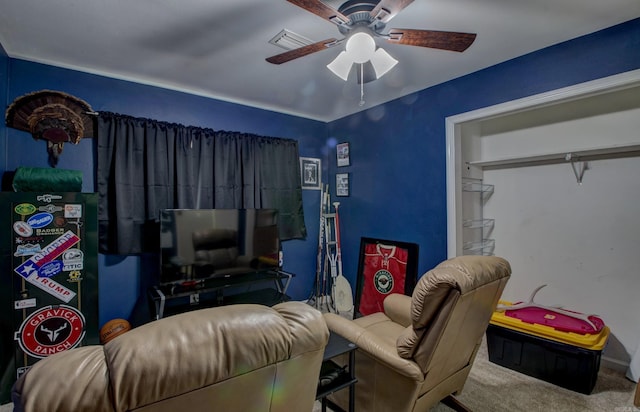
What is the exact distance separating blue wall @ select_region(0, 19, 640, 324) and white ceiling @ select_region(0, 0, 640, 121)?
0.12 m

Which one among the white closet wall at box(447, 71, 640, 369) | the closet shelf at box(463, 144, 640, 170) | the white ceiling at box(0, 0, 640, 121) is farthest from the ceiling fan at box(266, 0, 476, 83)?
the closet shelf at box(463, 144, 640, 170)

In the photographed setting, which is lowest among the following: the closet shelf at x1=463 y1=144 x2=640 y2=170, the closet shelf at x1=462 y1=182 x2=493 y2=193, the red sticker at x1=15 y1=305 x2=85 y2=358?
the red sticker at x1=15 y1=305 x2=85 y2=358

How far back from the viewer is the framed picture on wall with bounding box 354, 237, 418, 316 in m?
3.17

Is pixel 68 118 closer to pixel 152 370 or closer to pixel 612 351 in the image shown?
pixel 152 370

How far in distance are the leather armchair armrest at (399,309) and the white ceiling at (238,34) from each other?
1925 millimetres

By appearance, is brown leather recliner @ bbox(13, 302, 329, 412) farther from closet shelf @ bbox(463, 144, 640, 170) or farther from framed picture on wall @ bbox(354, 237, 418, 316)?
closet shelf @ bbox(463, 144, 640, 170)

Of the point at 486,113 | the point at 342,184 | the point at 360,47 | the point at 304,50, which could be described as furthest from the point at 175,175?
the point at 486,113

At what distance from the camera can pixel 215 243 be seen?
2891 mm

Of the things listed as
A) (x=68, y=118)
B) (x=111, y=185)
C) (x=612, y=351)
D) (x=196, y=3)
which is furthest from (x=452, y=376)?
(x=68, y=118)

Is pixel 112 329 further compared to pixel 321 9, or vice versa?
pixel 112 329

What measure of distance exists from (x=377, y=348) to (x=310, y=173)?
9.19ft

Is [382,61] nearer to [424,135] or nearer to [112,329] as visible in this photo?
[424,135]

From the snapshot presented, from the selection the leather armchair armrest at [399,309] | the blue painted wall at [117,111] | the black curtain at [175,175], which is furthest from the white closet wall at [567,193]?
the blue painted wall at [117,111]

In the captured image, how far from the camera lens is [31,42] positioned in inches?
85.1
